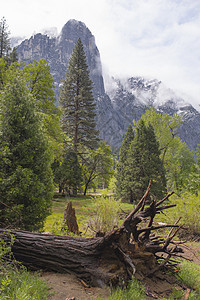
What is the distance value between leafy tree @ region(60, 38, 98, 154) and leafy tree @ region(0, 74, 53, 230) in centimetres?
1758

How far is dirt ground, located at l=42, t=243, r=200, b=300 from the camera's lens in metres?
2.38

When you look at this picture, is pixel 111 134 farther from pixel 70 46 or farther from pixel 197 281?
pixel 197 281

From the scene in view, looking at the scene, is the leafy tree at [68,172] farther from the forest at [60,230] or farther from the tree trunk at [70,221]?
the tree trunk at [70,221]

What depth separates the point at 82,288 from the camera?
2.60m

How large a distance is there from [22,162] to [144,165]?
15.5 m

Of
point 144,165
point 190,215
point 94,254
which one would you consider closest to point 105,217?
point 94,254

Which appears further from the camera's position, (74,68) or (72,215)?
(74,68)

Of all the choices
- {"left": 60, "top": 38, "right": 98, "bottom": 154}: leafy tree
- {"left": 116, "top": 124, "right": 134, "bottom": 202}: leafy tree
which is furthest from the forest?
{"left": 60, "top": 38, "right": 98, "bottom": 154}: leafy tree

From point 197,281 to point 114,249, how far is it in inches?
69.6

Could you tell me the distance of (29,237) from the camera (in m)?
3.11

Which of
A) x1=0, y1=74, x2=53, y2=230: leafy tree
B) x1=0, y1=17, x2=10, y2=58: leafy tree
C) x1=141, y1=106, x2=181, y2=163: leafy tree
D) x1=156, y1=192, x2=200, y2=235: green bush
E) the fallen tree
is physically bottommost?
x1=156, y1=192, x2=200, y2=235: green bush

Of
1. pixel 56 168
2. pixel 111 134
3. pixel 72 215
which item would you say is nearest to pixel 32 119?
pixel 72 215

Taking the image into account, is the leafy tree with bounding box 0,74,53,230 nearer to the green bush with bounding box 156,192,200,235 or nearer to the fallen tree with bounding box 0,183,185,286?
the fallen tree with bounding box 0,183,185,286

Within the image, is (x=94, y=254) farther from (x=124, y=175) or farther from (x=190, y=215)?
(x=124, y=175)
